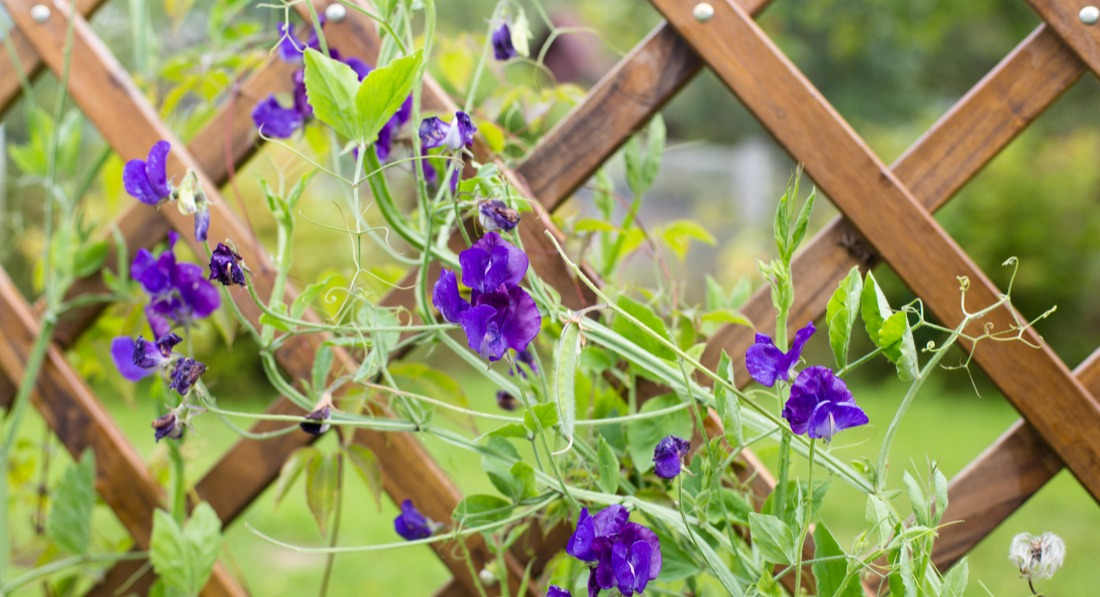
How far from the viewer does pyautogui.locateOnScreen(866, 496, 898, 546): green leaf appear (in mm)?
675

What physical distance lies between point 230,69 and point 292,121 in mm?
314

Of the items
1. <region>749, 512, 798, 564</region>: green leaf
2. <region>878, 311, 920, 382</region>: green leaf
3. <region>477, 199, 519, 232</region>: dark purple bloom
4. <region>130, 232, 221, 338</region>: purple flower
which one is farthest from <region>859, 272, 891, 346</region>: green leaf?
<region>130, 232, 221, 338</region>: purple flower

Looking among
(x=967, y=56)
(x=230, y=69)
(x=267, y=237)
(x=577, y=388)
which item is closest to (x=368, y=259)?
(x=267, y=237)

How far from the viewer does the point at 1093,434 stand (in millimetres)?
897

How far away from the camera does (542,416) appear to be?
2.44 feet

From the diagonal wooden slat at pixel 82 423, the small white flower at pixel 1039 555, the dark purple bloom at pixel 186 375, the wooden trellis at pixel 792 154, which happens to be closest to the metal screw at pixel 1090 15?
the wooden trellis at pixel 792 154

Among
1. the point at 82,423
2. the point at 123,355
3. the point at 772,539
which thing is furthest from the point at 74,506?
the point at 772,539

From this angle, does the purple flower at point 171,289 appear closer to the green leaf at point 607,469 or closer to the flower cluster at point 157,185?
the flower cluster at point 157,185

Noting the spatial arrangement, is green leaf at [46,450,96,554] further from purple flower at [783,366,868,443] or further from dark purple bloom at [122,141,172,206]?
purple flower at [783,366,868,443]

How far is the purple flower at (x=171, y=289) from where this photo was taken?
96cm

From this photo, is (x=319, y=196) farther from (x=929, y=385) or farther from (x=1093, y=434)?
(x=1093, y=434)

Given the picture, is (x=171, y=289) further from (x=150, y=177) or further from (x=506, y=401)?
(x=506, y=401)

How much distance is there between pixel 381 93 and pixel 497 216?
0.12 meters

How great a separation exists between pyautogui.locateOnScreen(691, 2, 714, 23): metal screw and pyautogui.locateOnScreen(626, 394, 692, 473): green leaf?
14.5 inches
